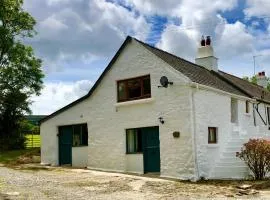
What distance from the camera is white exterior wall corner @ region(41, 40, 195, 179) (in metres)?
19.8

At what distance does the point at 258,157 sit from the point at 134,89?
7.10 m

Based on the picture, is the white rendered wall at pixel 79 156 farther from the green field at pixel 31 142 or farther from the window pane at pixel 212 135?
the green field at pixel 31 142

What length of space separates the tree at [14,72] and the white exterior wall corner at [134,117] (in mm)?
14154

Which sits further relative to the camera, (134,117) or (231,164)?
(134,117)

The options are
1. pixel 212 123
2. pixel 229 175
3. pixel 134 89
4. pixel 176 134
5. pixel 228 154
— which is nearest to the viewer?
pixel 176 134

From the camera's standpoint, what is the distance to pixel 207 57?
93.7ft

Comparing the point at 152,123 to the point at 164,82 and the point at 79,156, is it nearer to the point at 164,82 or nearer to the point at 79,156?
the point at 164,82

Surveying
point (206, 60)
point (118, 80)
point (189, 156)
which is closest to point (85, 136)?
point (118, 80)

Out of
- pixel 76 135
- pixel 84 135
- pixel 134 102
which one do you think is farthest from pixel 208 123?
pixel 76 135

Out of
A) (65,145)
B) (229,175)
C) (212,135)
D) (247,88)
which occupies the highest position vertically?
(247,88)

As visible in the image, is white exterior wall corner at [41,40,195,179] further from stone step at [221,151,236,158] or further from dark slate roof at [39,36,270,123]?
stone step at [221,151,236,158]

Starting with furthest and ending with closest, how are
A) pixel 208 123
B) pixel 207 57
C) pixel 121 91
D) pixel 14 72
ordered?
pixel 14 72 < pixel 207 57 < pixel 121 91 < pixel 208 123

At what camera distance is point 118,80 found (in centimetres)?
2275

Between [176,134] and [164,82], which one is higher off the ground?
[164,82]
